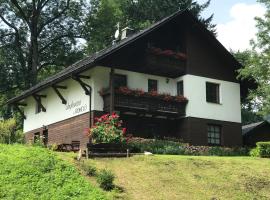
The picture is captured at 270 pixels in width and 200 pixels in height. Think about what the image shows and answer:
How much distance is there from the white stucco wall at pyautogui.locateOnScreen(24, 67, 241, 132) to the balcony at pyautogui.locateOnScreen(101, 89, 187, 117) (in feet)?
2.74

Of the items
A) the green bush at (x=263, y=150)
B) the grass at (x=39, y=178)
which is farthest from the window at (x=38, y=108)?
the grass at (x=39, y=178)

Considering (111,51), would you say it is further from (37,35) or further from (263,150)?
(37,35)

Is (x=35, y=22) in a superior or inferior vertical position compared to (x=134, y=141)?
superior

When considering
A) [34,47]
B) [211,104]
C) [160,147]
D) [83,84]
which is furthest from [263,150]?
[34,47]

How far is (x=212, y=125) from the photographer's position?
34625mm

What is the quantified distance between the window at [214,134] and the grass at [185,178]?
380 inches

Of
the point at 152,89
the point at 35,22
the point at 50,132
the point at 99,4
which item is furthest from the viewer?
the point at 99,4

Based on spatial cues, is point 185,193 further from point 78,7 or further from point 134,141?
point 78,7

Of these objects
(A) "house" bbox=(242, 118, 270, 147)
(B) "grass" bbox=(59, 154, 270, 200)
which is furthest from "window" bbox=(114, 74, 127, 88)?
(A) "house" bbox=(242, 118, 270, 147)

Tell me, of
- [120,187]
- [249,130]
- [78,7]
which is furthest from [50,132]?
[78,7]

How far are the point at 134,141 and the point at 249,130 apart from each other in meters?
11.9

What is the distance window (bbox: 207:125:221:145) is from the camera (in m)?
34.2

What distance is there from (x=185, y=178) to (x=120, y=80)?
1229 centimetres

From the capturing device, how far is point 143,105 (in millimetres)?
30938
